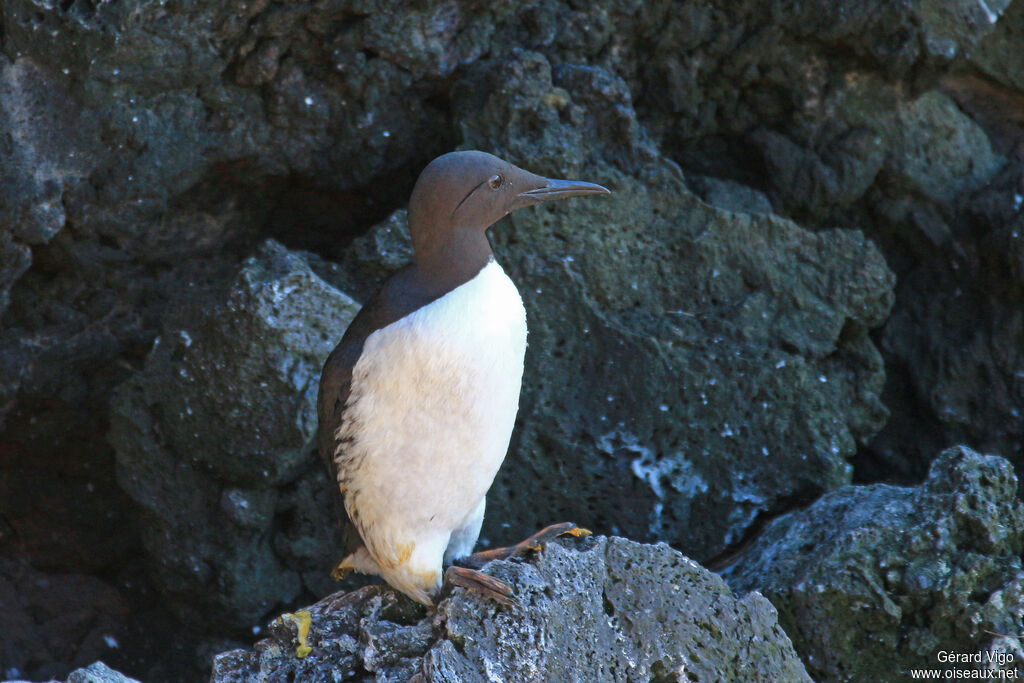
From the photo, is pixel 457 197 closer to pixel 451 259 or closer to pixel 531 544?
pixel 451 259

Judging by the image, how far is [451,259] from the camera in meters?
3.25

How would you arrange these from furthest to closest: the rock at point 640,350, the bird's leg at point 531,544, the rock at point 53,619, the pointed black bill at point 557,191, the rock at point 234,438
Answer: the rock at point 53,619 → the rock at point 640,350 → the rock at point 234,438 → the pointed black bill at point 557,191 → the bird's leg at point 531,544

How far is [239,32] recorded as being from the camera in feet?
14.8

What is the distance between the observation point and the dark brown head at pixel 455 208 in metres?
3.24

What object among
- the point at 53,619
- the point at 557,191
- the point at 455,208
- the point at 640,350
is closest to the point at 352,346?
the point at 455,208

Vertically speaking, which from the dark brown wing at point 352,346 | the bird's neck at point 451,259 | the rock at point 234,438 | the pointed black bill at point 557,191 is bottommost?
the rock at point 234,438

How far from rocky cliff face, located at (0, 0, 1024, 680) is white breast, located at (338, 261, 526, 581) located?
49.1 inches

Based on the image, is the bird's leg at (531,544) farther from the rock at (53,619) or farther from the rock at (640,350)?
the rock at (53,619)

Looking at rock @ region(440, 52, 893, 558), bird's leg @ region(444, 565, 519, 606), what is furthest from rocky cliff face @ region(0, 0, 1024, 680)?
bird's leg @ region(444, 565, 519, 606)

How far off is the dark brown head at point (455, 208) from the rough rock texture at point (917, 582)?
172cm

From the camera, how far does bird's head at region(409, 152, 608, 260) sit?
10.6ft

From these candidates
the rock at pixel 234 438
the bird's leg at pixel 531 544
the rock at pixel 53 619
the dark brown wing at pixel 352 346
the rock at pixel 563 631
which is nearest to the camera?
the rock at pixel 563 631

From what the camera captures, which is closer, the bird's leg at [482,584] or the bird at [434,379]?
the bird's leg at [482,584]

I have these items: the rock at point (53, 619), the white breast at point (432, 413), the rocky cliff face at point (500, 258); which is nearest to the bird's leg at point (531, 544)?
the white breast at point (432, 413)
